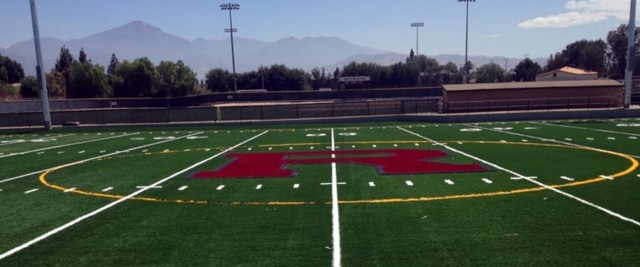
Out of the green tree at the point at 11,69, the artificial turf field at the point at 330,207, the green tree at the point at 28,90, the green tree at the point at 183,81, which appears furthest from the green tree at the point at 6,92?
the artificial turf field at the point at 330,207

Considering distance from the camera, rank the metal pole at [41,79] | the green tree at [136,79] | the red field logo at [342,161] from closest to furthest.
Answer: the red field logo at [342,161] → the metal pole at [41,79] → the green tree at [136,79]

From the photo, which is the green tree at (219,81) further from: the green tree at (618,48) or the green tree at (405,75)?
the green tree at (618,48)

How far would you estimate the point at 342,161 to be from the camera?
15.5 metres

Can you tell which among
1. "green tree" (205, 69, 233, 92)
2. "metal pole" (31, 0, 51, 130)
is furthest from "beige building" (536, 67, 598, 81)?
"green tree" (205, 69, 233, 92)

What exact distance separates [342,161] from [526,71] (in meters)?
103

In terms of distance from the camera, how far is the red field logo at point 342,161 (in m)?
13.2

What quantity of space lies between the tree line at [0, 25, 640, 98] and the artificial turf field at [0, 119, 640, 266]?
62807 millimetres

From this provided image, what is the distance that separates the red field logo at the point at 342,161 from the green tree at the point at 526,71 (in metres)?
98.2

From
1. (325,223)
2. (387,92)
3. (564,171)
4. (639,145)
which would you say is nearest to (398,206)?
(325,223)

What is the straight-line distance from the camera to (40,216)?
910cm

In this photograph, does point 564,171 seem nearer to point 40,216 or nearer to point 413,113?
point 40,216

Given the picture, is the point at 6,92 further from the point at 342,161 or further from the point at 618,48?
the point at 618,48

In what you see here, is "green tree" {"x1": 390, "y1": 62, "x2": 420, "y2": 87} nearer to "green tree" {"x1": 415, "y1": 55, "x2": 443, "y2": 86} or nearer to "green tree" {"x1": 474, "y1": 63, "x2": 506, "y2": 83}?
"green tree" {"x1": 415, "y1": 55, "x2": 443, "y2": 86}

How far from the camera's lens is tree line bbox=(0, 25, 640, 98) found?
77750 millimetres
